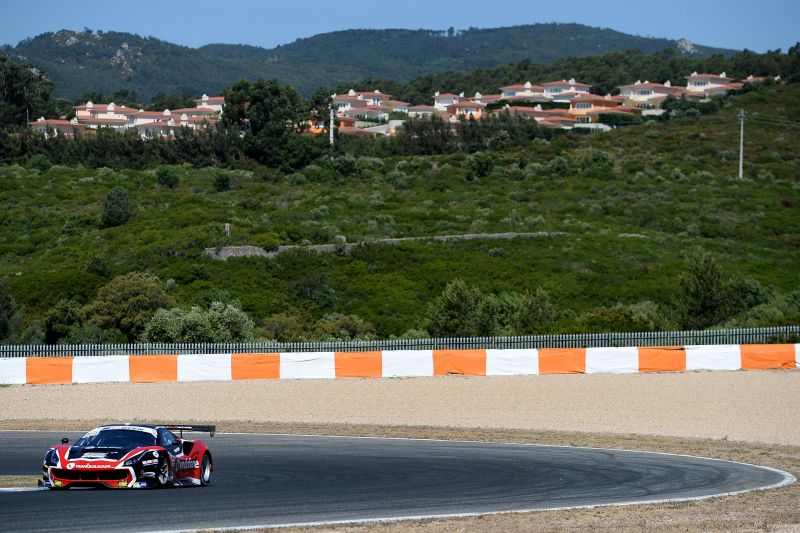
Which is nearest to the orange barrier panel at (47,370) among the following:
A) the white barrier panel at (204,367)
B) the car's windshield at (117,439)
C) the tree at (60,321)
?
the white barrier panel at (204,367)

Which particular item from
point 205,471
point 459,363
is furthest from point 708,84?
point 205,471

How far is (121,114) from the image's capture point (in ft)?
588

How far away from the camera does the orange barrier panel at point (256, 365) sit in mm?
33000

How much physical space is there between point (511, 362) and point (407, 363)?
10.3ft

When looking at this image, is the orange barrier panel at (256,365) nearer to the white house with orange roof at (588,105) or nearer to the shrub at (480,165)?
the shrub at (480,165)

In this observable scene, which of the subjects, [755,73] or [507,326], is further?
[755,73]

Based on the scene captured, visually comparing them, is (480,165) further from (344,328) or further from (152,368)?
(152,368)

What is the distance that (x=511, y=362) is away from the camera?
3400 cm

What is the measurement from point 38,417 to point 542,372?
14.5 meters

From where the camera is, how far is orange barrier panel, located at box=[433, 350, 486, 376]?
3381 centimetres

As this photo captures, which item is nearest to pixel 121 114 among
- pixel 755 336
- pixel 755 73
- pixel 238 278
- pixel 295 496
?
pixel 755 73

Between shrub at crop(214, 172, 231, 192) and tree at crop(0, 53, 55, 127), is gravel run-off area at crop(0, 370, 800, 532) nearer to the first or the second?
shrub at crop(214, 172, 231, 192)

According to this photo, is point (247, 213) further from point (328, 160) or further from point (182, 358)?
point (182, 358)

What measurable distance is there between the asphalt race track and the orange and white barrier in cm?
822
